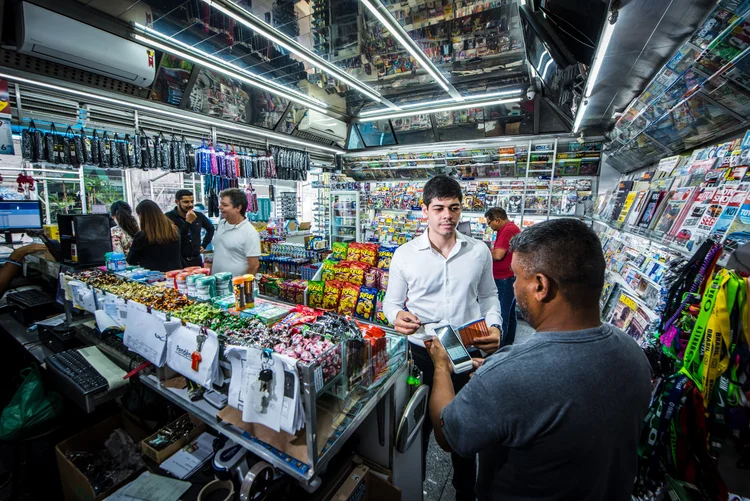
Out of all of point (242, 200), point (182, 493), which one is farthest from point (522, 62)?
point (182, 493)

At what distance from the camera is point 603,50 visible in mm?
2145

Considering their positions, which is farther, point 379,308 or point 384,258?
point 384,258

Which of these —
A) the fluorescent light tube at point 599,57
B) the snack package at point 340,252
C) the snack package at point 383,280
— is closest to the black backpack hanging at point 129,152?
the snack package at point 340,252

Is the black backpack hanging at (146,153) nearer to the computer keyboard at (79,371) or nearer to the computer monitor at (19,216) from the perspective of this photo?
the computer monitor at (19,216)

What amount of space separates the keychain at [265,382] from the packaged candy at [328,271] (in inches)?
93.0

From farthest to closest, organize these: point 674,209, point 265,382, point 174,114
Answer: point 174,114 < point 674,209 < point 265,382

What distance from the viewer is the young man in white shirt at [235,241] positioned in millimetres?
3078

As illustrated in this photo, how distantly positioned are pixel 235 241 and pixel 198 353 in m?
1.99

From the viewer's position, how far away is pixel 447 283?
1993mm

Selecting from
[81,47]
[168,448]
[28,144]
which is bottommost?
[168,448]

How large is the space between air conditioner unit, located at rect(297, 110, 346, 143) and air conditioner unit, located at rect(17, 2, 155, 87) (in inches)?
114

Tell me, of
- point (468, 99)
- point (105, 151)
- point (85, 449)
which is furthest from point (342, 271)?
point (468, 99)

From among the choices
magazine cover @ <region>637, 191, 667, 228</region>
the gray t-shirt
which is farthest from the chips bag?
magazine cover @ <region>637, 191, 667, 228</region>

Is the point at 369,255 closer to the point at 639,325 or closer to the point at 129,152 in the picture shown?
the point at 639,325
